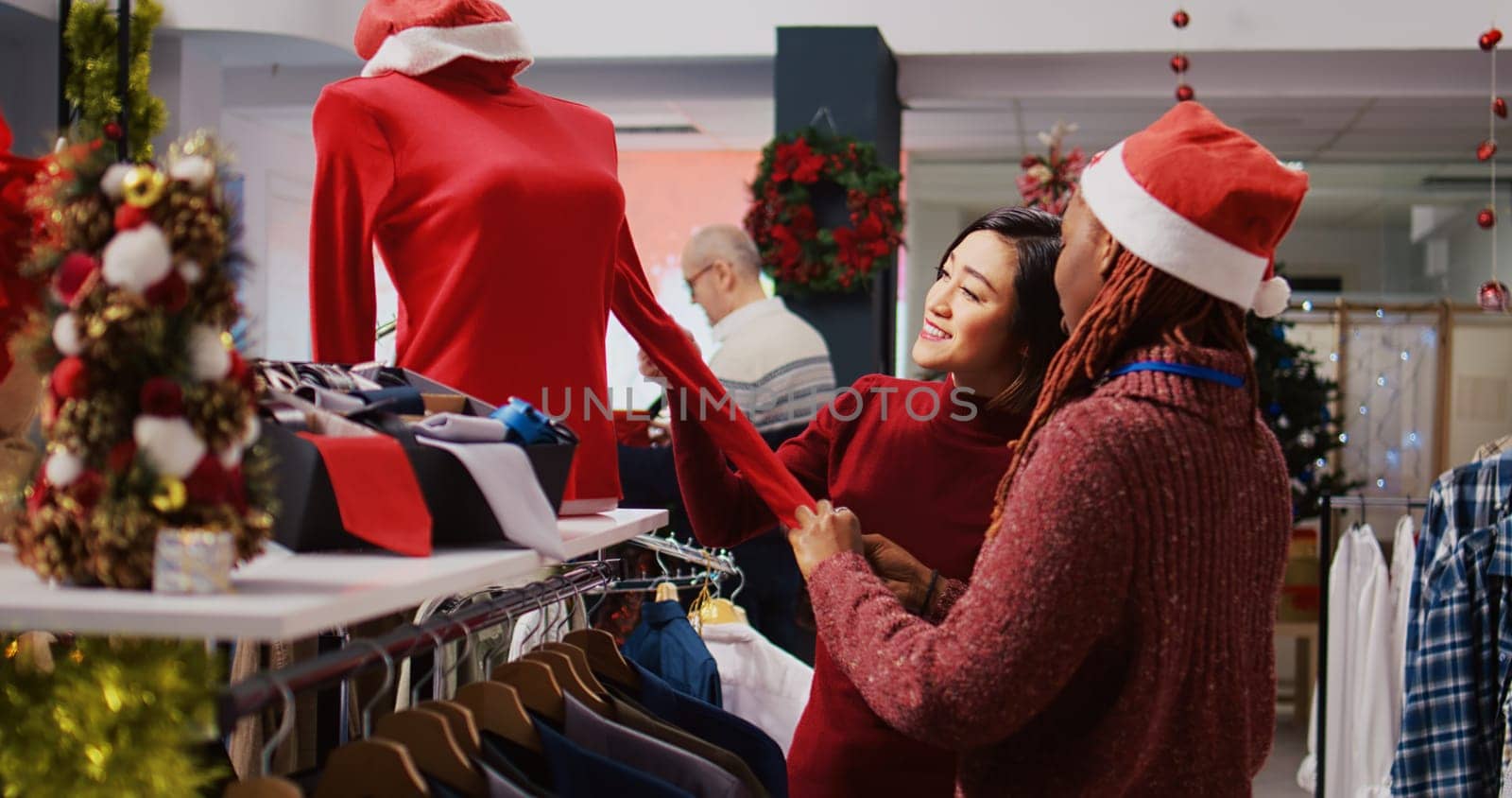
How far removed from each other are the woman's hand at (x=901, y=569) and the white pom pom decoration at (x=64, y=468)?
97 centimetres

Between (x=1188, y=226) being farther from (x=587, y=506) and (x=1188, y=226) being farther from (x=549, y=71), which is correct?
(x=549, y=71)

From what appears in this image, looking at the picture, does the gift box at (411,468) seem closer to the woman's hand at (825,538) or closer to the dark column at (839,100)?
the woman's hand at (825,538)

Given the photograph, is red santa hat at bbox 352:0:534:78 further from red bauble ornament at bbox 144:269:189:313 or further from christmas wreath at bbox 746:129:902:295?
christmas wreath at bbox 746:129:902:295

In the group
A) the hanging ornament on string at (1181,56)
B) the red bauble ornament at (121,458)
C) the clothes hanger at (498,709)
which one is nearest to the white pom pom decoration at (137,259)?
the red bauble ornament at (121,458)

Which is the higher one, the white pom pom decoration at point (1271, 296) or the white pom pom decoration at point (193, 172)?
the white pom pom decoration at point (193, 172)

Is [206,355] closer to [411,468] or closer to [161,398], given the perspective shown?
[161,398]

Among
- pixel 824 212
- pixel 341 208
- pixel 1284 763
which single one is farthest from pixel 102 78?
pixel 1284 763

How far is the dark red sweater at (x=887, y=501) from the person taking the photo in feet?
5.99

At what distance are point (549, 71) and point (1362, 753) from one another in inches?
187

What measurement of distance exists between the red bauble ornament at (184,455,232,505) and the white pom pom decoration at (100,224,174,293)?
5.3 inches

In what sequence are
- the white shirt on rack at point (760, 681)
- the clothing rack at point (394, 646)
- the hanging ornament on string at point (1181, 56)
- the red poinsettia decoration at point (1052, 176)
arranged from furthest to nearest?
the hanging ornament on string at point (1181, 56), the red poinsettia decoration at point (1052, 176), the white shirt on rack at point (760, 681), the clothing rack at point (394, 646)

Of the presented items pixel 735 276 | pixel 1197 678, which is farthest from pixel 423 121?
pixel 735 276

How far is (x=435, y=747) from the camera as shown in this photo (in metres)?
1.32

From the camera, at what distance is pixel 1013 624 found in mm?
1255
